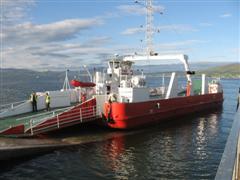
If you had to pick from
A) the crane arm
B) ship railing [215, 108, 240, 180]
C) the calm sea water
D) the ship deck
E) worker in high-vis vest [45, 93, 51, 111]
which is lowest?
the calm sea water

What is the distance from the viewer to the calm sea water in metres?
14.5

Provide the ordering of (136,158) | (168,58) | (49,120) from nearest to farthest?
(136,158) → (49,120) → (168,58)

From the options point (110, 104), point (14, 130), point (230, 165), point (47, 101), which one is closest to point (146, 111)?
point (110, 104)

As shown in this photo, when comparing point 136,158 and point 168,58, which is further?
point 168,58

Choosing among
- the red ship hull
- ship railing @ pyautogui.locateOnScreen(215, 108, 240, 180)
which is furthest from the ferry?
ship railing @ pyautogui.locateOnScreen(215, 108, 240, 180)

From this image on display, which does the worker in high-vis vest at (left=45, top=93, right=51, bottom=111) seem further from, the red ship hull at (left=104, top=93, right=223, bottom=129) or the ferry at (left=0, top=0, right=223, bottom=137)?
the red ship hull at (left=104, top=93, right=223, bottom=129)

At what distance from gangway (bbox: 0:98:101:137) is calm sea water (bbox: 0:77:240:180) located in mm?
1517

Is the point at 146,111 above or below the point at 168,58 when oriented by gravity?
below

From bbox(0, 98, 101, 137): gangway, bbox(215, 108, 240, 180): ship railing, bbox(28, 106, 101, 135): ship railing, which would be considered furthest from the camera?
bbox(28, 106, 101, 135): ship railing

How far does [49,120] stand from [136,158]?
5929 mm

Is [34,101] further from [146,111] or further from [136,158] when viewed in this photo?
Answer: [136,158]

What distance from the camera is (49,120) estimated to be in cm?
1941

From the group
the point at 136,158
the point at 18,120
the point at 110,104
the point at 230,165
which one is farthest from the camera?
the point at 110,104

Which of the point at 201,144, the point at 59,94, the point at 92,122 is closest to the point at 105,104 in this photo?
the point at 92,122
